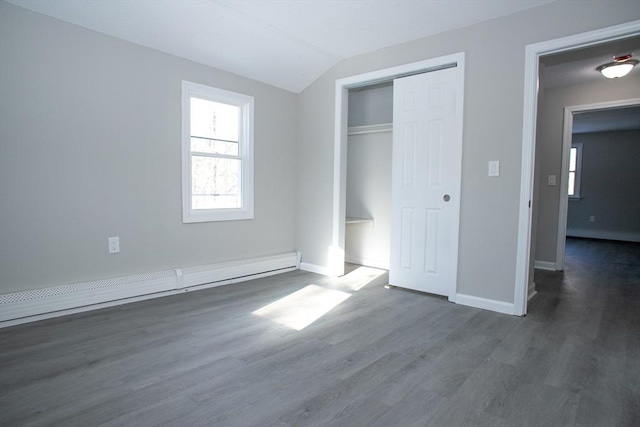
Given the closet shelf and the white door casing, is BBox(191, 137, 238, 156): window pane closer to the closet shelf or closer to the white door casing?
the closet shelf

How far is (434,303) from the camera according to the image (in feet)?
10.6

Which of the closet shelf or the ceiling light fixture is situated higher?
the ceiling light fixture

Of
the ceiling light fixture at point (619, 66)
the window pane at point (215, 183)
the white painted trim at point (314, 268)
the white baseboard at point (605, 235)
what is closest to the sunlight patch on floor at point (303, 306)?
the white painted trim at point (314, 268)

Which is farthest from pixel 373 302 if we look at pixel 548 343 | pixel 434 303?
pixel 548 343

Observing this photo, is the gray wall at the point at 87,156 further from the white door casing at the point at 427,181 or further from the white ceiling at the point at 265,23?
the white door casing at the point at 427,181

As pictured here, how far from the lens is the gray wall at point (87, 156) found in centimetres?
253

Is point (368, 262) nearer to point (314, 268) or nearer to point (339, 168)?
point (314, 268)

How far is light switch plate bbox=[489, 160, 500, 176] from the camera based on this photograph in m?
3.01

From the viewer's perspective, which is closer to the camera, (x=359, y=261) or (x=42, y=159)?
(x=42, y=159)

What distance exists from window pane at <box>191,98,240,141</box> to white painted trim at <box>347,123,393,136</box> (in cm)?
160

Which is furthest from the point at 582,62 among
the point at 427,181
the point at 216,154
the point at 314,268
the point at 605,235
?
the point at 605,235

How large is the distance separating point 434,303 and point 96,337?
262cm

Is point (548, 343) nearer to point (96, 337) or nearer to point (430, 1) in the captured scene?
point (430, 1)

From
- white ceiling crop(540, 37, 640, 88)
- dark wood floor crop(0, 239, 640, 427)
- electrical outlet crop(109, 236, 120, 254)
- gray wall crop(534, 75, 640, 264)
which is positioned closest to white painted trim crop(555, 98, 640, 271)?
gray wall crop(534, 75, 640, 264)
